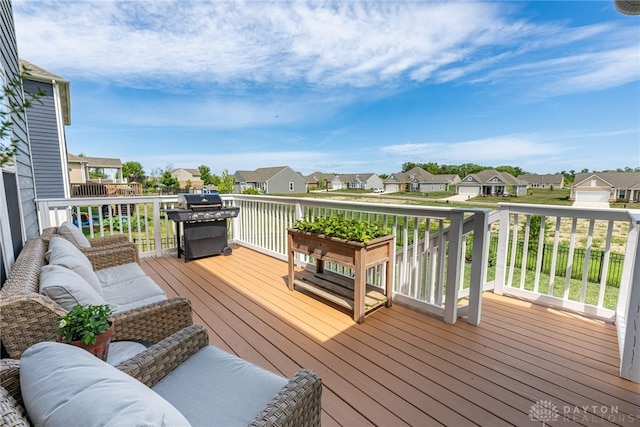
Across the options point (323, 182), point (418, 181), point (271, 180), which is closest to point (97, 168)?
point (271, 180)

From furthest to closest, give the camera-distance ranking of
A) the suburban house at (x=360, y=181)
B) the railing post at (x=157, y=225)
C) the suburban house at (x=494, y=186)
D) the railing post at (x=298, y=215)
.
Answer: the suburban house at (x=360, y=181)
the railing post at (x=157, y=225)
the railing post at (x=298, y=215)
the suburban house at (x=494, y=186)

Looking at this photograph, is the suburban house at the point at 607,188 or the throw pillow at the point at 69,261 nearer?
the throw pillow at the point at 69,261

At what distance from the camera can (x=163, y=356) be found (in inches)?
48.5

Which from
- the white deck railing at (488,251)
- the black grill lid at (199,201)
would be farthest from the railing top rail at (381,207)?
the black grill lid at (199,201)

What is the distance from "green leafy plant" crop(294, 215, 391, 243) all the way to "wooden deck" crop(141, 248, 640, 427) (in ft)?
2.53

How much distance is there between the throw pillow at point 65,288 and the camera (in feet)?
4.68

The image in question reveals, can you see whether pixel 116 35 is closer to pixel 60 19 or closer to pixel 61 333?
pixel 60 19

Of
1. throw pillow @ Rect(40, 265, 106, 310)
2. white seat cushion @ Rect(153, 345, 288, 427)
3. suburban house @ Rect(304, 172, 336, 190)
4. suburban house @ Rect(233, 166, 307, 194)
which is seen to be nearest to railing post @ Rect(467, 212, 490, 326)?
white seat cushion @ Rect(153, 345, 288, 427)

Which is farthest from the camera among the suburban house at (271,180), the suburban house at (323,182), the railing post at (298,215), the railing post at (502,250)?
the suburban house at (271,180)

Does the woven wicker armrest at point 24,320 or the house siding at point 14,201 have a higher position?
the house siding at point 14,201

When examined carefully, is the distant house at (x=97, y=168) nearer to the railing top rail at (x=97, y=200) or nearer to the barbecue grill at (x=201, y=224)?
the railing top rail at (x=97, y=200)

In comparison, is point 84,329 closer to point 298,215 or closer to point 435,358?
point 435,358

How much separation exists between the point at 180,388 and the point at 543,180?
178 inches

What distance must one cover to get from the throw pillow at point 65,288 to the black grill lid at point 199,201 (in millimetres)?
2794
